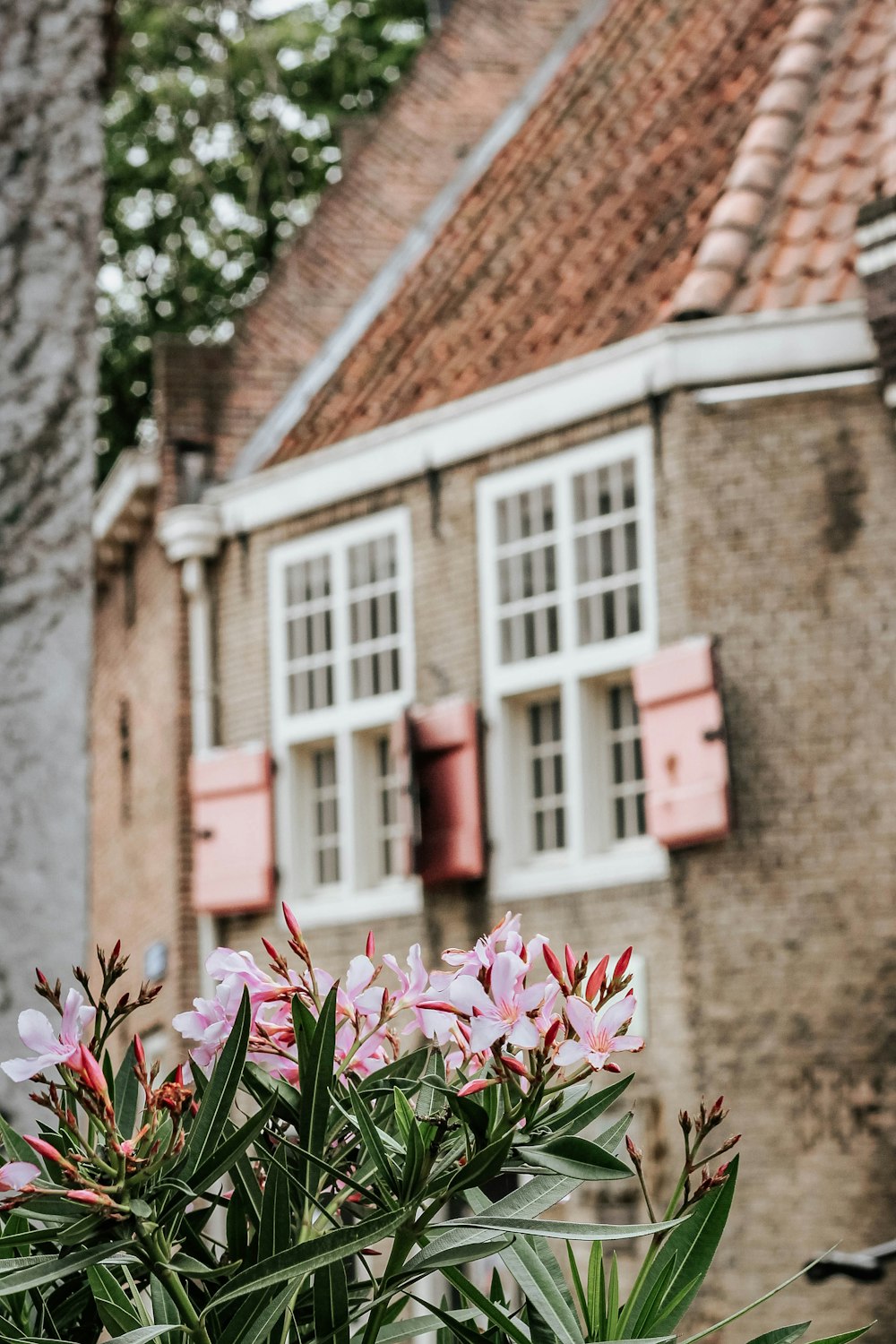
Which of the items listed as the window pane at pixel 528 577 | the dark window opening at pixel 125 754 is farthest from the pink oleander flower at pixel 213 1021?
the dark window opening at pixel 125 754

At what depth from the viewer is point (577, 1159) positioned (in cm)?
176

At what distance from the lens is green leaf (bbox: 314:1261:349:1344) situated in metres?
1.82

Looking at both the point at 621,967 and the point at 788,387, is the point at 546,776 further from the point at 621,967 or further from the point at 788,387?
the point at 621,967

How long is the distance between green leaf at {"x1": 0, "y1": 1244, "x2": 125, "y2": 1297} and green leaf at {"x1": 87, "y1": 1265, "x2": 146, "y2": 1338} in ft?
0.06

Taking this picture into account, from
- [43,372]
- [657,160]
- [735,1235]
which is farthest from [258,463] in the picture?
[43,372]

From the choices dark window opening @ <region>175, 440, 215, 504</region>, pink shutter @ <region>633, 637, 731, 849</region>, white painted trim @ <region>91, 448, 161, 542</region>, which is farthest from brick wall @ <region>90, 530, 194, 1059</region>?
pink shutter @ <region>633, 637, 731, 849</region>

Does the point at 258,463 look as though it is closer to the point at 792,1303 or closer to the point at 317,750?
the point at 317,750

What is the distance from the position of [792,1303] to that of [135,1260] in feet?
27.0

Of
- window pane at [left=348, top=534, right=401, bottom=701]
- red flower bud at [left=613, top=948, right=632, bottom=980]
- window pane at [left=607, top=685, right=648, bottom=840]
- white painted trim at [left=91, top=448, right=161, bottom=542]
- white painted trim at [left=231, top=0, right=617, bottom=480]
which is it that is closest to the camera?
red flower bud at [left=613, top=948, right=632, bottom=980]

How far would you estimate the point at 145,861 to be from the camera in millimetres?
14508

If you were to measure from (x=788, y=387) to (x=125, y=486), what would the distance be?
5.56 m

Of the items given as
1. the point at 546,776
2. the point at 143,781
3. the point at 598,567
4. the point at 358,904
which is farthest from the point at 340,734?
the point at 143,781

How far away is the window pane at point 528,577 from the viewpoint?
11531 mm

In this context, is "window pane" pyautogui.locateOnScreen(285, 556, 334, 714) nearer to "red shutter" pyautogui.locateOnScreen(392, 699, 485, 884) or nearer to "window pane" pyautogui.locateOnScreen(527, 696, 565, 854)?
"red shutter" pyautogui.locateOnScreen(392, 699, 485, 884)
